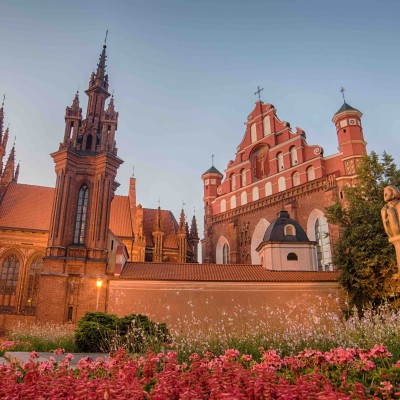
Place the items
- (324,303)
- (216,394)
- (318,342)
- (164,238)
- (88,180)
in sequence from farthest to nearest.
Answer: (164,238) → (88,180) → (324,303) → (318,342) → (216,394)

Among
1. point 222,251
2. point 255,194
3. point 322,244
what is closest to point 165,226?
point 222,251

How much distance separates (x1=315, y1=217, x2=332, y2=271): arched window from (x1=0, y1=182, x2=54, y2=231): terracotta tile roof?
22.8 meters

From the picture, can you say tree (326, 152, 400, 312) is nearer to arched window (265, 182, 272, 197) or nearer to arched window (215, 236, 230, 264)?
arched window (265, 182, 272, 197)

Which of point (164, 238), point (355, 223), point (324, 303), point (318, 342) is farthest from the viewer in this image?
point (164, 238)

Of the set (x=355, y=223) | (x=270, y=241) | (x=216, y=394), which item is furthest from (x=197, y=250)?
(x=216, y=394)

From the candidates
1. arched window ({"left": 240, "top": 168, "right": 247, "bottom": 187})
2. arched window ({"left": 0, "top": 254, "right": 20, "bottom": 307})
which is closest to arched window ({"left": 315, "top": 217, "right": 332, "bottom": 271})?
arched window ({"left": 240, "top": 168, "right": 247, "bottom": 187})

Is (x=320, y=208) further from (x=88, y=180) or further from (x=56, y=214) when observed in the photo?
(x=56, y=214)

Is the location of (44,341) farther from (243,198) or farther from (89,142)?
(243,198)

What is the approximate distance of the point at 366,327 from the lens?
9.88 m

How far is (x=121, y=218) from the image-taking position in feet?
121

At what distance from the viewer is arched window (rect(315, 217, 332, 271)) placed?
28906 mm

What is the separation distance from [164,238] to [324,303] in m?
21.5

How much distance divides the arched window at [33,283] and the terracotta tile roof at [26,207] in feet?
10.1

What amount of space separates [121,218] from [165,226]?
709 cm
